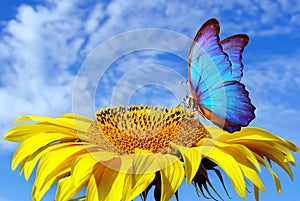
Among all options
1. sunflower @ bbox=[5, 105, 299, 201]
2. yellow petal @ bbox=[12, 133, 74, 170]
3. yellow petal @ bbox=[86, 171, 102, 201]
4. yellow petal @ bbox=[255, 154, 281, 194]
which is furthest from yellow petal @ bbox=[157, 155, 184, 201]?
yellow petal @ bbox=[12, 133, 74, 170]

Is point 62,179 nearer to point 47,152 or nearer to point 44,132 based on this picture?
point 47,152

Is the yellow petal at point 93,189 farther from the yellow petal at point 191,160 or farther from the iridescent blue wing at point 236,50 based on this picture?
the iridescent blue wing at point 236,50

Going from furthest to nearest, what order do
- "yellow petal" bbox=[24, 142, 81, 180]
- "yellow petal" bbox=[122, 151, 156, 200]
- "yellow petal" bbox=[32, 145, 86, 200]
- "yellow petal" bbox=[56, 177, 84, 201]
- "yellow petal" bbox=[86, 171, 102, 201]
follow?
"yellow petal" bbox=[24, 142, 81, 180] < "yellow petal" bbox=[32, 145, 86, 200] < "yellow petal" bbox=[56, 177, 84, 201] < "yellow petal" bbox=[86, 171, 102, 201] < "yellow petal" bbox=[122, 151, 156, 200]

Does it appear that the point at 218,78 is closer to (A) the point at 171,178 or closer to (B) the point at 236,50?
(B) the point at 236,50

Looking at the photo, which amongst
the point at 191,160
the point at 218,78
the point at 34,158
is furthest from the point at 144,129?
the point at 34,158

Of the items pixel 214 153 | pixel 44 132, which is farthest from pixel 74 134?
pixel 214 153

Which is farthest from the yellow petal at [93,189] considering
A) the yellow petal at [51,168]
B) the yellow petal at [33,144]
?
the yellow petal at [33,144]

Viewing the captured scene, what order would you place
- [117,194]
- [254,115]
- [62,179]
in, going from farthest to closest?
[254,115] < [62,179] < [117,194]

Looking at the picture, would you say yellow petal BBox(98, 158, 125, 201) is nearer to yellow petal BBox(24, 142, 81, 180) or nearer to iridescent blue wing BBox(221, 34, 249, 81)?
yellow petal BBox(24, 142, 81, 180)
